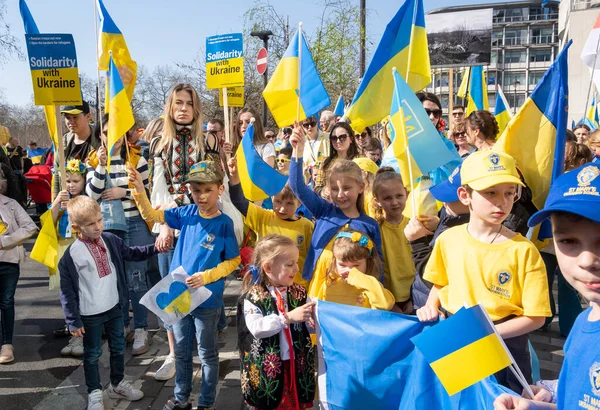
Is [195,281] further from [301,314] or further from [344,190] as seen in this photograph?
[344,190]

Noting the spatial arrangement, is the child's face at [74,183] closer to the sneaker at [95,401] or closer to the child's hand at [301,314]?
the sneaker at [95,401]

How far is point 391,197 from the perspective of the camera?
4.00 meters

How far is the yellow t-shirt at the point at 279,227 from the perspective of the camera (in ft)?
14.3

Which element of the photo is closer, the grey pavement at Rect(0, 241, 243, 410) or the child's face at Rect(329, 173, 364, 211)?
the child's face at Rect(329, 173, 364, 211)

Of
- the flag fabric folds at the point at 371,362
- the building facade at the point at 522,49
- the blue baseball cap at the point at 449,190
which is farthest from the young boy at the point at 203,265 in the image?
the building facade at the point at 522,49

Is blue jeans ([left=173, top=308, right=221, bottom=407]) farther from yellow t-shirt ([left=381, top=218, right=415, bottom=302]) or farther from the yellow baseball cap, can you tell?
the yellow baseball cap

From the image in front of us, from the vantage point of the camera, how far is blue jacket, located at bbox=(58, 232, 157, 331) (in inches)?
148

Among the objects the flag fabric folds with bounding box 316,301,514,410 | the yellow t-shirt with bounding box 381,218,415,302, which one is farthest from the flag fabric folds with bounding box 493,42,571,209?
the flag fabric folds with bounding box 316,301,514,410

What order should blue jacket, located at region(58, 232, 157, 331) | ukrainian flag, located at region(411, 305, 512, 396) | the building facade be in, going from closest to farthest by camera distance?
ukrainian flag, located at region(411, 305, 512, 396)
blue jacket, located at region(58, 232, 157, 331)
the building facade

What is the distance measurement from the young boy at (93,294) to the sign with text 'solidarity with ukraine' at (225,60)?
176cm

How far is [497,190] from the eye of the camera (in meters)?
2.69

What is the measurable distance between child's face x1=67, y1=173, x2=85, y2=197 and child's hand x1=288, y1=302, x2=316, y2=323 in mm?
2769

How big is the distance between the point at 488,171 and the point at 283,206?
2069 mm

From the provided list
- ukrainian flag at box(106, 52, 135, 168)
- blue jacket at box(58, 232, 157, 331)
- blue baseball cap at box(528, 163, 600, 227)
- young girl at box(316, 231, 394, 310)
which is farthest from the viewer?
ukrainian flag at box(106, 52, 135, 168)
